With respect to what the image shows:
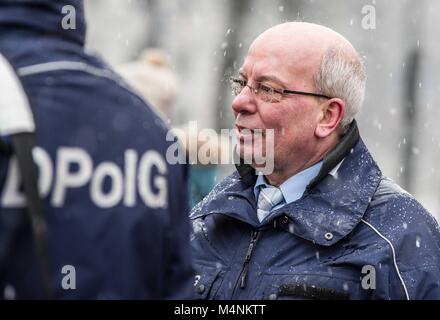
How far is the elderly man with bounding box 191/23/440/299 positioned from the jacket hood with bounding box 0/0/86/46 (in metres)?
1.53

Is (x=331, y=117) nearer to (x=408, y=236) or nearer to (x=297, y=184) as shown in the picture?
(x=297, y=184)

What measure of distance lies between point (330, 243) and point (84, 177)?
153cm

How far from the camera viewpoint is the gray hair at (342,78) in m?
4.16

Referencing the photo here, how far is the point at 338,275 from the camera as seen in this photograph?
3.69m

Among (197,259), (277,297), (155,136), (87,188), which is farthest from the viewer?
(197,259)

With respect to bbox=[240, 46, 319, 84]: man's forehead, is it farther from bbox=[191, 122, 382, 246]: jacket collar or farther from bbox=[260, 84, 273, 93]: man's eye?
bbox=[191, 122, 382, 246]: jacket collar

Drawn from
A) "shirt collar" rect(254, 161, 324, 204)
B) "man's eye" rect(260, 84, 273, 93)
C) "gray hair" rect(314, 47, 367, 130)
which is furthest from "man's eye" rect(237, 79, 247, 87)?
"shirt collar" rect(254, 161, 324, 204)

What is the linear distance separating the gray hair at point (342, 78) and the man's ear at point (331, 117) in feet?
0.09

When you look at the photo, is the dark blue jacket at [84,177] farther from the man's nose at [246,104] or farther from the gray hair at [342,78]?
the gray hair at [342,78]

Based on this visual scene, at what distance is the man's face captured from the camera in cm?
415

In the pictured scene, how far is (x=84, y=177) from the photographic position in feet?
8.00

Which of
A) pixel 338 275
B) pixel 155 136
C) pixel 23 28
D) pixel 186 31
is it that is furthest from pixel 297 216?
pixel 186 31

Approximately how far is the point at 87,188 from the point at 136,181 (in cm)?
14

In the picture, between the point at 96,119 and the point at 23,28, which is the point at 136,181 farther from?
the point at 23,28
